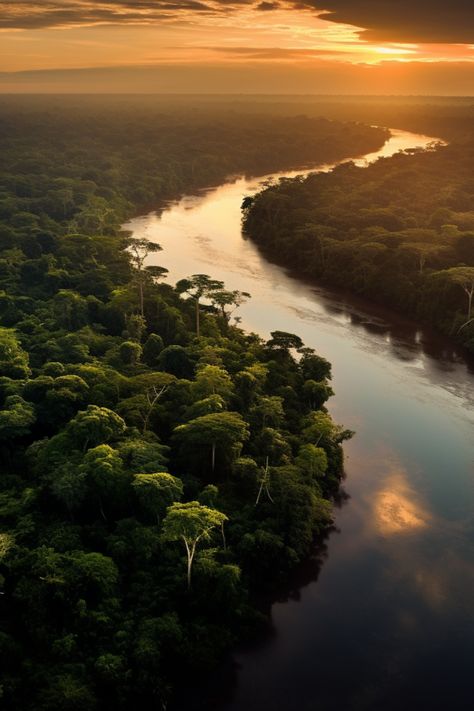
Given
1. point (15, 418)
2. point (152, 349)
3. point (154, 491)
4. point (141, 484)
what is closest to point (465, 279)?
point (152, 349)

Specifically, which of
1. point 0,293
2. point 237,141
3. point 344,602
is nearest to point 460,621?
point 344,602

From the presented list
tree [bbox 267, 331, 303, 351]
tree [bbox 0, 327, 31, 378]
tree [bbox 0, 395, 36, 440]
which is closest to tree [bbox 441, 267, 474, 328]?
tree [bbox 267, 331, 303, 351]

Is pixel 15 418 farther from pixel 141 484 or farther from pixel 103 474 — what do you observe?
pixel 141 484

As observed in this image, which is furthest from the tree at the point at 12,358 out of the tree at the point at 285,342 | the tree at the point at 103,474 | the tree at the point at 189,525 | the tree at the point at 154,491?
the tree at the point at 189,525

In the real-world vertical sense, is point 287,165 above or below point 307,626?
below

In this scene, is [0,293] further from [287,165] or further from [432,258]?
[287,165]

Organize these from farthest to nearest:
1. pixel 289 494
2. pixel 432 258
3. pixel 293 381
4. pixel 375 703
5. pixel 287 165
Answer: pixel 287 165
pixel 432 258
pixel 293 381
pixel 289 494
pixel 375 703

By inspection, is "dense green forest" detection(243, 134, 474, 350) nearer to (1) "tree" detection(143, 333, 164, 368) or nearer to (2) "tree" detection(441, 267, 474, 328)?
(2) "tree" detection(441, 267, 474, 328)

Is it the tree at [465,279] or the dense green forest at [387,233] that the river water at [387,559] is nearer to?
the tree at [465,279]
